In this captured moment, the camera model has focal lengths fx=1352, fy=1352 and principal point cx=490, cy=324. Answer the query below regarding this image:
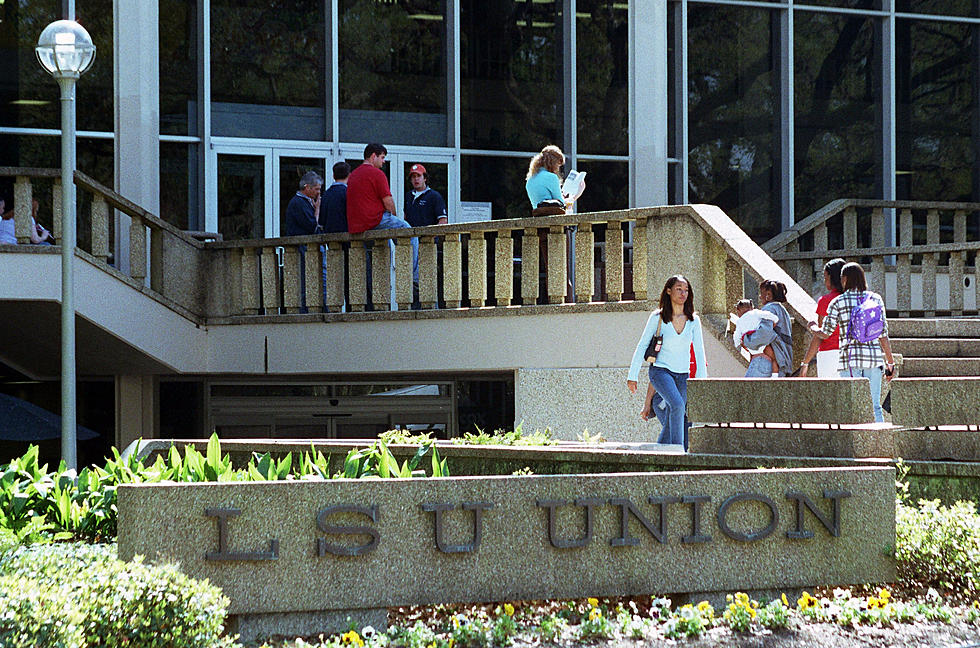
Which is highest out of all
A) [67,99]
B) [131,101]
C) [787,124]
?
[787,124]

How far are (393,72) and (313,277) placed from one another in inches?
212

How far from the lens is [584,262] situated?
1196cm

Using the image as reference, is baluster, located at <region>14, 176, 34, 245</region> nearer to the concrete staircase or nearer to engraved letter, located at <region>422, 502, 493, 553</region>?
engraved letter, located at <region>422, 502, 493, 553</region>

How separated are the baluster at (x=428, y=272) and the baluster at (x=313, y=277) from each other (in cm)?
119

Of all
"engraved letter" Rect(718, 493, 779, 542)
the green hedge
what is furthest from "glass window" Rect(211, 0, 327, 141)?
the green hedge

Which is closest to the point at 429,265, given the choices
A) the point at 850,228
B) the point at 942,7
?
the point at 850,228

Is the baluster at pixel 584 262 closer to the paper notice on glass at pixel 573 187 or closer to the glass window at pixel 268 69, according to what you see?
the paper notice on glass at pixel 573 187

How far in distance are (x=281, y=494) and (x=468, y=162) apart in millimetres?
12858

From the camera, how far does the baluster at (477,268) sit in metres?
12.6

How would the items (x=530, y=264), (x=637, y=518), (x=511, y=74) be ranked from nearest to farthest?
1. (x=637, y=518)
2. (x=530, y=264)
3. (x=511, y=74)

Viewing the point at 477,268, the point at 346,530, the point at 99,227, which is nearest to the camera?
the point at 346,530

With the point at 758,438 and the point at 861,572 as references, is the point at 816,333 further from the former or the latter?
the point at 861,572

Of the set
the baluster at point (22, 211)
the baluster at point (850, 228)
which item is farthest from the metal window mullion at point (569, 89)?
the baluster at point (22, 211)

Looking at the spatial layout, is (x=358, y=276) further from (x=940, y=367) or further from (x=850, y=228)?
(x=850, y=228)
